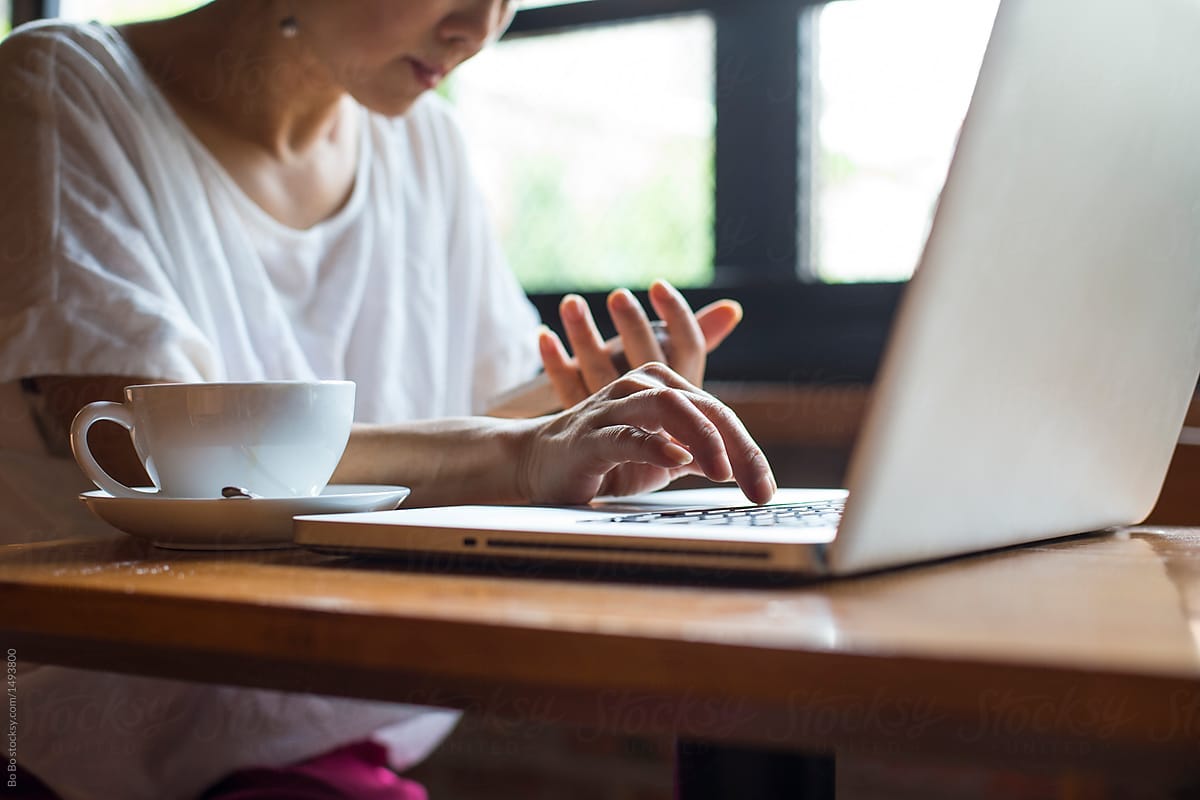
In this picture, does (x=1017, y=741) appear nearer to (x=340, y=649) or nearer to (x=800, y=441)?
(x=340, y=649)

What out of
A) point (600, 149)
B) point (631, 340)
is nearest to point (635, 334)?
point (631, 340)

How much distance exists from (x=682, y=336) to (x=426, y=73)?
0.40m

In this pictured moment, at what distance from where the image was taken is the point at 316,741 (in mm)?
1012

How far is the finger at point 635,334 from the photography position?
0.92 m

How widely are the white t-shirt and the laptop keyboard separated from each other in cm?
45

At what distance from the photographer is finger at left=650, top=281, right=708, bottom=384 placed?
3.08ft

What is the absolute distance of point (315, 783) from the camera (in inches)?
37.4

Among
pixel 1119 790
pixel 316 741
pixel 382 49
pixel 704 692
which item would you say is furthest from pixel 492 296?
pixel 704 692

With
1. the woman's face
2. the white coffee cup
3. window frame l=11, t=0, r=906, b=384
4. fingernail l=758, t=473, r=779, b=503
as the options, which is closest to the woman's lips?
the woman's face

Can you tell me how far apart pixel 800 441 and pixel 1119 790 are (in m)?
0.61

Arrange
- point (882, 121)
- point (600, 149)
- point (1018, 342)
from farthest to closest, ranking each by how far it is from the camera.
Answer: point (600, 149), point (882, 121), point (1018, 342)

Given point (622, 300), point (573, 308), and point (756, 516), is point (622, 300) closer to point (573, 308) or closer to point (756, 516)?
point (573, 308)

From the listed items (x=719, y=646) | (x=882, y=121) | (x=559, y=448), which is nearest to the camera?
(x=719, y=646)

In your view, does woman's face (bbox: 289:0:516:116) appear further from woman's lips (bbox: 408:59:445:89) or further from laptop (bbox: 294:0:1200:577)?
laptop (bbox: 294:0:1200:577)
